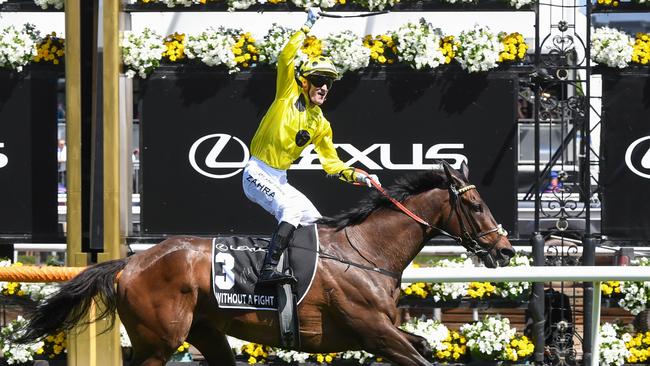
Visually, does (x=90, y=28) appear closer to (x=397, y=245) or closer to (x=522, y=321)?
(x=397, y=245)

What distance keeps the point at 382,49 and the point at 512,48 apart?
897 mm

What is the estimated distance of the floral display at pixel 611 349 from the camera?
6.96 m

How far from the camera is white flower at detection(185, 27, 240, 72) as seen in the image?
7074 millimetres

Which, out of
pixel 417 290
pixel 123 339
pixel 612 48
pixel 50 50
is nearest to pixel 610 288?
pixel 417 290

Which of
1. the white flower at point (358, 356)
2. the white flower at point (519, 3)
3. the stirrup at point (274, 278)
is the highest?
the white flower at point (519, 3)

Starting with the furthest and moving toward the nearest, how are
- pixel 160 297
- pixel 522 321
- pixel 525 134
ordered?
1. pixel 525 134
2. pixel 522 321
3. pixel 160 297

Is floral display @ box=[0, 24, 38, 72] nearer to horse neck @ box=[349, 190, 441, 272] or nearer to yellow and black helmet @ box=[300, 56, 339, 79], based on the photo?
yellow and black helmet @ box=[300, 56, 339, 79]

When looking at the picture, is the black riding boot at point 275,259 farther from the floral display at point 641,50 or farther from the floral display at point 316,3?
the floral display at point 641,50

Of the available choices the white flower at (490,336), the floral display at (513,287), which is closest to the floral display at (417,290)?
the white flower at (490,336)

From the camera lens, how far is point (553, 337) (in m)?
7.11

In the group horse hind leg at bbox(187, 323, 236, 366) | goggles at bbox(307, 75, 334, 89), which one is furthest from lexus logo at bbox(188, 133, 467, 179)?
horse hind leg at bbox(187, 323, 236, 366)

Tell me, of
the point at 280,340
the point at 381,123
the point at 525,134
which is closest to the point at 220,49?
the point at 381,123

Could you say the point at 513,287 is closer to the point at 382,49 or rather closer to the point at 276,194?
the point at 382,49

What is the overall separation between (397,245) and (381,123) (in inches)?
65.4
